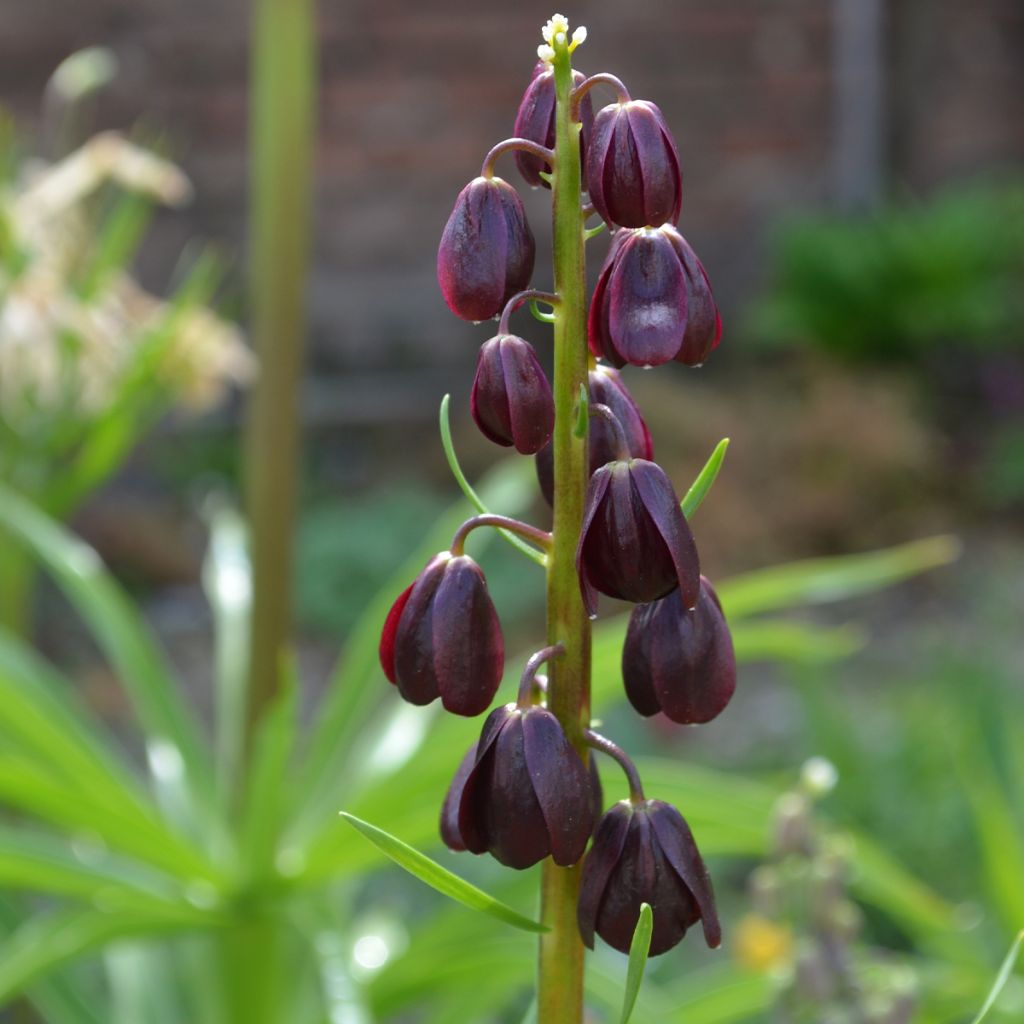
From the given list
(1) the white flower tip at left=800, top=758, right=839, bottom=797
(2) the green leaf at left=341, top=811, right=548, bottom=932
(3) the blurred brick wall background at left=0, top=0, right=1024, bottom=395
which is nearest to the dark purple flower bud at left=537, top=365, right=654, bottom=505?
(2) the green leaf at left=341, top=811, right=548, bottom=932

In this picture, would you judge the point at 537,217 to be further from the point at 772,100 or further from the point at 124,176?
the point at 124,176

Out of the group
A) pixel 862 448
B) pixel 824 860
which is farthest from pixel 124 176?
pixel 862 448

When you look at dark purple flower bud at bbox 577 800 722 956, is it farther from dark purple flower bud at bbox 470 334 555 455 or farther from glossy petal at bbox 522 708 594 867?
dark purple flower bud at bbox 470 334 555 455

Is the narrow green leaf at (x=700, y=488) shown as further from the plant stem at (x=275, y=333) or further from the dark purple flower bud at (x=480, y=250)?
the plant stem at (x=275, y=333)

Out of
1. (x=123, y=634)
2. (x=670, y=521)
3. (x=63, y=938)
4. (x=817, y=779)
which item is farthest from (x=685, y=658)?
(x=123, y=634)

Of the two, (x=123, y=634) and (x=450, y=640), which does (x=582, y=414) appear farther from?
(x=123, y=634)
